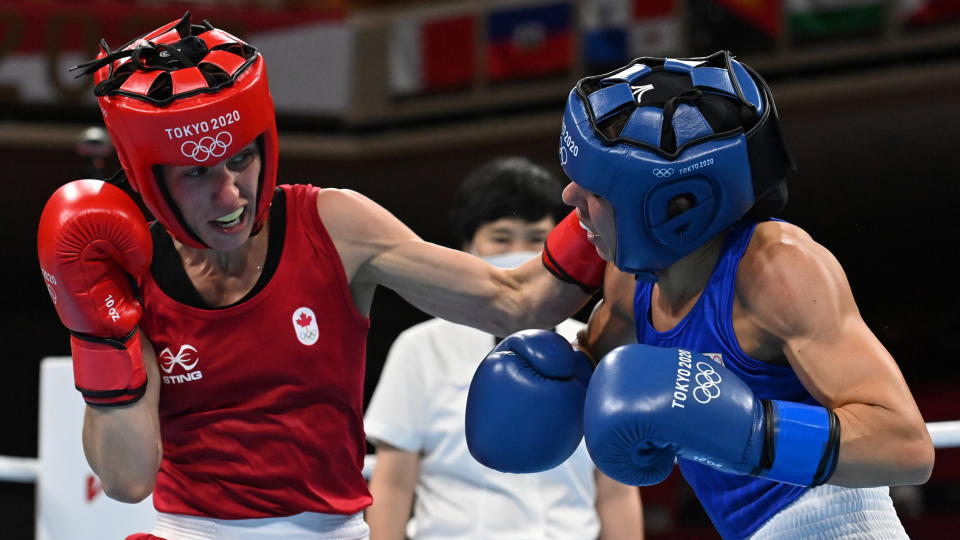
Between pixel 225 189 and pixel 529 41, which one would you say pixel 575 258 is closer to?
pixel 225 189

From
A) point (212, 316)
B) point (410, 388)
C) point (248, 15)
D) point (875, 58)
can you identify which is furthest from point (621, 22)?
point (212, 316)

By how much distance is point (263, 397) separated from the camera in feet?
6.77

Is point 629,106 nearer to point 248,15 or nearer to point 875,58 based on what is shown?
point 875,58

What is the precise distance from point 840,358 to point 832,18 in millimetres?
6022

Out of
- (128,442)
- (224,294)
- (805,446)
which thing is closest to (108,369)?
(128,442)

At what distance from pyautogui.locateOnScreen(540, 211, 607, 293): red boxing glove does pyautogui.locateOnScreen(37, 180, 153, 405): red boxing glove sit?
76 cm

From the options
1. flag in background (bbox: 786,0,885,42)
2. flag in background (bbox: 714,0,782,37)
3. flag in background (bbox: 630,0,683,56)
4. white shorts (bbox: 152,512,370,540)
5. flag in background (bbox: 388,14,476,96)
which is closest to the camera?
white shorts (bbox: 152,512,370,540)

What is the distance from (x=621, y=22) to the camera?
26.1 feet

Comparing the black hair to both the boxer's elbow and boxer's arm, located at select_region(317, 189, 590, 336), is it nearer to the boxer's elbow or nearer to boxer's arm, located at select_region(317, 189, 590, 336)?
boxer's arm, located at select_region(317, 189, 590, 336)

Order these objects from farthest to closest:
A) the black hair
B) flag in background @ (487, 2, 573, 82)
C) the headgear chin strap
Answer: flag in background @ (487, 2, 573, 82) < the black hair < the headgear chin strap

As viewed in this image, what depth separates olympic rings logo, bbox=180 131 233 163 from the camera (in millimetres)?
1922

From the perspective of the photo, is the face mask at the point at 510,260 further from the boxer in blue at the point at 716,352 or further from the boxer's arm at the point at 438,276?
the boxer in blue at the point at 716,352

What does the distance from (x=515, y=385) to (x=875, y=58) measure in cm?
587

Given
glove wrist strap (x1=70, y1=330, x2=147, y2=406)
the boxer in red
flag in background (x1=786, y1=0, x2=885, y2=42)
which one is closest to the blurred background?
flag in background (x1=786, y1=0, x2=885, y2=42)
